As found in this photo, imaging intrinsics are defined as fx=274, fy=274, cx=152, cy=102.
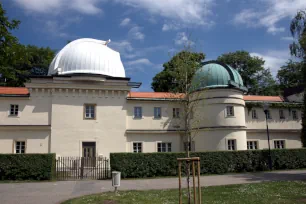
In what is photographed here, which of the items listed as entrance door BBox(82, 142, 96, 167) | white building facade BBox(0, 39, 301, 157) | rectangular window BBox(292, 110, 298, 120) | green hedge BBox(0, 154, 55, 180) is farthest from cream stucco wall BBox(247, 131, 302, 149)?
green hedge BBox(0, 154, 55, 180)

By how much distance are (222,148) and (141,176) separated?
833 cm

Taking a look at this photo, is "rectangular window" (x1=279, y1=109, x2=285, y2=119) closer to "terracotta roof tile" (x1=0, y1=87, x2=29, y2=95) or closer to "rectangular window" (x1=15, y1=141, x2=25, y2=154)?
"terracotta roof tile" (x1=0, y1=87, x2=29, y2=95)

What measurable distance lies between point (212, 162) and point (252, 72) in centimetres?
3042

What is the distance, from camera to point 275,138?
27.9 metres

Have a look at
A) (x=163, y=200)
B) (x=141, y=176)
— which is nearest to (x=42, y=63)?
(x=141, y=176)

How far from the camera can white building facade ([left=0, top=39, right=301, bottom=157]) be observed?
2300 cm

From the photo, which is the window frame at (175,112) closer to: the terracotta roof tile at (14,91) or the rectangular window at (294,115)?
the rectangular window at (294,115)

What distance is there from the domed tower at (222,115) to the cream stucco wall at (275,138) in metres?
3.65

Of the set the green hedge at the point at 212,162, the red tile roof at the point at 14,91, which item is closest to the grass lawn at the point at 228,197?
the green hedge at the point at 212,162

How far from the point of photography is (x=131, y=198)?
1029 centimetres

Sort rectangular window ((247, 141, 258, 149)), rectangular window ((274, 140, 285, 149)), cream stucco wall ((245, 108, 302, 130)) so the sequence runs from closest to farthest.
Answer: rectangular window ((247, 141, 258, 149))
cream stucco wall ((245, 108, 302, 130))
rectangular window ((274, 140, 285, 149))

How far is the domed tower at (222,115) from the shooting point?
23.6 metres

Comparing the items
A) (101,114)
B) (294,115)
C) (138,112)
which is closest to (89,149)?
(101,114)

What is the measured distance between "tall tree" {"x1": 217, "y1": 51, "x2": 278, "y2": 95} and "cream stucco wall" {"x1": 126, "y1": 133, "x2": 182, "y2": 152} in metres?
24.8
